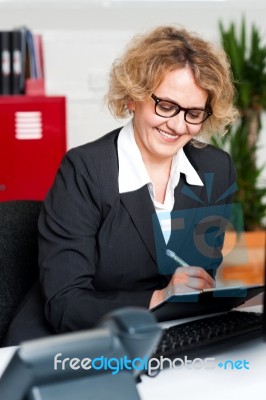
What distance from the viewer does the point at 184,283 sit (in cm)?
158

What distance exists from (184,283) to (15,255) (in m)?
0.48

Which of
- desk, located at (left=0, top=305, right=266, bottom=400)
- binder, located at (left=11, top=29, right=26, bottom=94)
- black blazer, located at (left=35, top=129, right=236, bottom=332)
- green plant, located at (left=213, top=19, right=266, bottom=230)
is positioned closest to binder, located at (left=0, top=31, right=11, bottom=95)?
binder, located at (left=11, top=29, right=26, bottom=94)

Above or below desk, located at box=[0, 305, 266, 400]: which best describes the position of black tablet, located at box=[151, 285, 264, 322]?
above

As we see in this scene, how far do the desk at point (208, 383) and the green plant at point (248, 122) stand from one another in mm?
3119

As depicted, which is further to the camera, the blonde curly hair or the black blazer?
the blonde curly hair

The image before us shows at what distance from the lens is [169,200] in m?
1.85

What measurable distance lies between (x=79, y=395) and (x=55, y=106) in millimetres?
2909

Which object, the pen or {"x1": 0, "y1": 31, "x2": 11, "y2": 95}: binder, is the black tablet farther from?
{"x1": 0, "y1": 31, "x2": 11, "y2": 95}: binder

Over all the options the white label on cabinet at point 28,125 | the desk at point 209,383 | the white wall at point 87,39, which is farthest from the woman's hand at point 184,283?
the white wall at point 87,39

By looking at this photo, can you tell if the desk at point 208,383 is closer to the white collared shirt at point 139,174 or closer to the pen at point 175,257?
the pen at point 175,257

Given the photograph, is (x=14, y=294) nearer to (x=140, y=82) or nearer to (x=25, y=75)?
(x=140, y=82)

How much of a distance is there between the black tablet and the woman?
9 centimetres

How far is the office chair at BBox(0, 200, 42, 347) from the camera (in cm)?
182

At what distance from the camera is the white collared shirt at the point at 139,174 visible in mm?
1791
